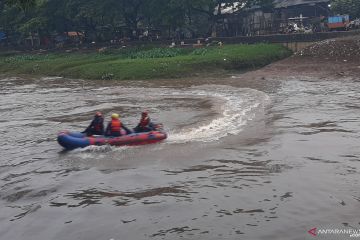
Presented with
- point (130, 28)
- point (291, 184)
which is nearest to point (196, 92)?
point (291, 184)

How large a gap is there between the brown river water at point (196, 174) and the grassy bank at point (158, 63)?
39.7ft

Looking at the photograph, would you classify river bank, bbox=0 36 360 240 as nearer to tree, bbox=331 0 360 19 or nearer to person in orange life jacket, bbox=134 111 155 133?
person in orange life jacket, bbox=134 111 155 133

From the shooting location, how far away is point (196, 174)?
1413 centimetres

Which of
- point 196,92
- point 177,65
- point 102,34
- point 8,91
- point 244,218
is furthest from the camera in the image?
point 102,34

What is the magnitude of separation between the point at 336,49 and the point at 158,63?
15.1 m

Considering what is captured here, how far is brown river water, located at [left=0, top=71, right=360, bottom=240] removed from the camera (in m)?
10.8

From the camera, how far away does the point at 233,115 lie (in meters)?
22.7

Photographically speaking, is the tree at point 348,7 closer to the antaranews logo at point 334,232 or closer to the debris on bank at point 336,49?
the debris on bank at point 336,49

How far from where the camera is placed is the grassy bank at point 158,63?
38.5 m

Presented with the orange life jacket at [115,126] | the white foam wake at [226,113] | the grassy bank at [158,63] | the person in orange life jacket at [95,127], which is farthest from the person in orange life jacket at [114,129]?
the grassy bank at [158,63]

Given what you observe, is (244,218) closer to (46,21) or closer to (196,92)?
(196,92)

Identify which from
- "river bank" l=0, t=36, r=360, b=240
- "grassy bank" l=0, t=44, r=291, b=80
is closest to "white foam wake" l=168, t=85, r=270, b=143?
"river bank" l=0, t=36, r=360, b=240

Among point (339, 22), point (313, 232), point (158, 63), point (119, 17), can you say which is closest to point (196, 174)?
point (313, 232)

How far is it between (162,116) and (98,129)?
5979mm
